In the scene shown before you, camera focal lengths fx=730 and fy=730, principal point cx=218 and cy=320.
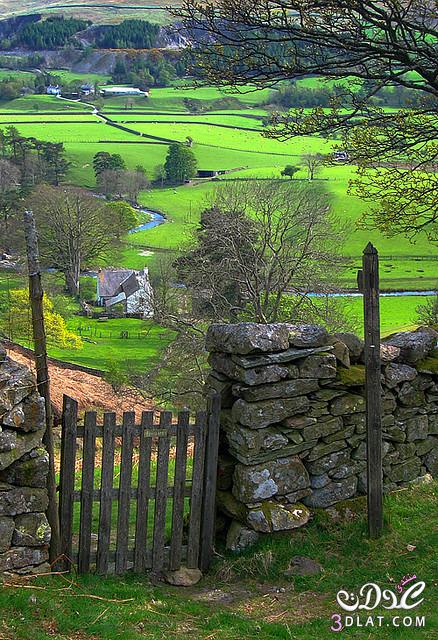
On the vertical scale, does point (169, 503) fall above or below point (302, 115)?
below

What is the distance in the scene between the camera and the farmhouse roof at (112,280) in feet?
197

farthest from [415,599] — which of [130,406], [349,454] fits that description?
[130,406]

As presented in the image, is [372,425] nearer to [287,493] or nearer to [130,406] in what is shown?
[287,493]

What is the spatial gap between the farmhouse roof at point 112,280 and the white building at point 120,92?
294 feet

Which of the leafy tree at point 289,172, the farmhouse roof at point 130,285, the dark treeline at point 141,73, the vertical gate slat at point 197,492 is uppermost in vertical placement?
the dark treeline at point 141,73

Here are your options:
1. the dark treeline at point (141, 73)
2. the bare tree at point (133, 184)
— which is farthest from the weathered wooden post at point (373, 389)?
the dark treeline at point (141, 73)

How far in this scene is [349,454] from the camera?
9.19 metres

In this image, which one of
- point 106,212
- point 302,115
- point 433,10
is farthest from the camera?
point 106,212

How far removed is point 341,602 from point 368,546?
1216mm

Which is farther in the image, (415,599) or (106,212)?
(106,212)

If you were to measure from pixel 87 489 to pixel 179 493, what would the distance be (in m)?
1.09

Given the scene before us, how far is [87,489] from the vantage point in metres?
7.77

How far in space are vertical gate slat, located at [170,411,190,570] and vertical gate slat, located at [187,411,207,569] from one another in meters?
0.15

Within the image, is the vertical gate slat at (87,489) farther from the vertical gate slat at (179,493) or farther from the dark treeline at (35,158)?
the dark treeline at (35,158)
